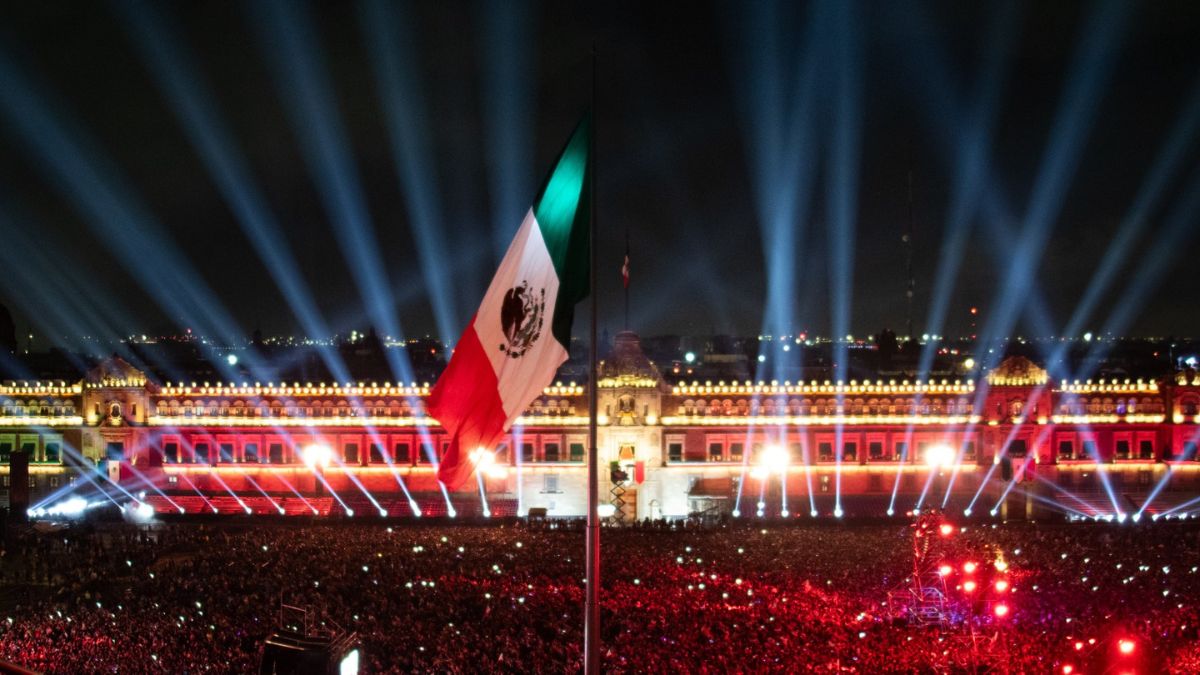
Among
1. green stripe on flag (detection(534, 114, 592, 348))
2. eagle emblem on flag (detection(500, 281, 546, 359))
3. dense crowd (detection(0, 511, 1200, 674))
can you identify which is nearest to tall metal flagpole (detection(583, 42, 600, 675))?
green stripe on flag (detection(534, 114, 592, 348))

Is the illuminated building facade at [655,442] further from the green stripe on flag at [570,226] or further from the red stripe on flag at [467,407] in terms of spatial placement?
the green stripe on flag at [570,226]

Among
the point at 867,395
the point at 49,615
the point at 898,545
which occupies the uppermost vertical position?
the point at 867,395

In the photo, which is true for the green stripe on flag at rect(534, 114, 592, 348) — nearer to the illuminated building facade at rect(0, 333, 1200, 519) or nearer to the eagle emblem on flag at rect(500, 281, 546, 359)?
the eagle emblem on flag at rect(500, 281, 546, 359)

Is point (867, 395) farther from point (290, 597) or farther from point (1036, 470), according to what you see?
point (290, 597)

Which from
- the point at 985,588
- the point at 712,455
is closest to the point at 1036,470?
the point at 712,455

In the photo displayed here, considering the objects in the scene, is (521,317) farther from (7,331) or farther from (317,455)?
(7,331)

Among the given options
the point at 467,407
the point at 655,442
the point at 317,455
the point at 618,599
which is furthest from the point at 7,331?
the point at 467,407
